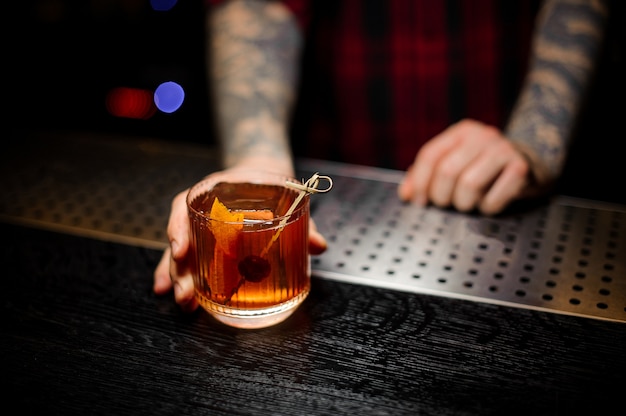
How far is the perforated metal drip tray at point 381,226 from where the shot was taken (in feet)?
3.60

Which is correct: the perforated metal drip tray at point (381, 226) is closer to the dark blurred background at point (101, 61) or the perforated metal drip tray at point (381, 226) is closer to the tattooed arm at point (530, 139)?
the tattooed arm at point (530, 139)

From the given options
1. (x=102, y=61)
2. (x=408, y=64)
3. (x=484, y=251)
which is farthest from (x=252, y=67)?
(x=102, y=61)

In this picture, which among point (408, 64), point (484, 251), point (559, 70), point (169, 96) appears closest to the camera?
point (484, 251)

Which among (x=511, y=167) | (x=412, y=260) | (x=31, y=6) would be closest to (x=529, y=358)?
(x=412, y=260)

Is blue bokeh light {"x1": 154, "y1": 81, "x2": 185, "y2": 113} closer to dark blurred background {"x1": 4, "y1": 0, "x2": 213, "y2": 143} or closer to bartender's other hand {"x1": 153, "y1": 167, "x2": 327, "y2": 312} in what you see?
dark blurred background {"x1": 4, "y1": 0, "x2": 213, "y2": 143}

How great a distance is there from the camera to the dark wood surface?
830 mm

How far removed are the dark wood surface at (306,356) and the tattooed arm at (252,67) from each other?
65 centimetres

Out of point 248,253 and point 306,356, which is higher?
point 248,253

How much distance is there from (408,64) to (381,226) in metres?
0.82

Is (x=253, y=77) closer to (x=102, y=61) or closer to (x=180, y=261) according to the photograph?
(x=180, y=261)

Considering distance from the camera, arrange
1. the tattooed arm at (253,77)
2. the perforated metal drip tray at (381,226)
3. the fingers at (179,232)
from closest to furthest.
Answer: the fingers at (179,232) < the perforated metal drip tray at (381,226) < the tattooed arm at (253,77)

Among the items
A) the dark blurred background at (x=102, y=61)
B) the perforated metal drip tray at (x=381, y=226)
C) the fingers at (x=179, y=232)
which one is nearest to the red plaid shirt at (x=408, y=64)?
the perforated metal drip tray at (x=381, y=226)

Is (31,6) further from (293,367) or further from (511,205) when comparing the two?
(293,367)

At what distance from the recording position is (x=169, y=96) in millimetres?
3139
